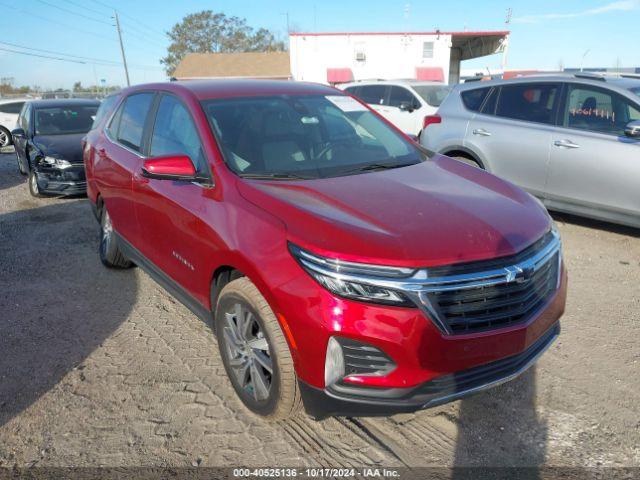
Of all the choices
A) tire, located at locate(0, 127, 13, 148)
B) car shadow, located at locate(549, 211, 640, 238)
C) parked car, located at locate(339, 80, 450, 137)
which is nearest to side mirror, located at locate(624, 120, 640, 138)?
car shadow, located at locate(549, 211, 640, 238)

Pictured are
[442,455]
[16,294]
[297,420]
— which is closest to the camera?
[442,455]

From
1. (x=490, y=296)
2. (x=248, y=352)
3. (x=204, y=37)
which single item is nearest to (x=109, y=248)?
(x=248, y=352)

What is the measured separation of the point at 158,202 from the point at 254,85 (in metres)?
1.18

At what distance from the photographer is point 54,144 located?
324 inches

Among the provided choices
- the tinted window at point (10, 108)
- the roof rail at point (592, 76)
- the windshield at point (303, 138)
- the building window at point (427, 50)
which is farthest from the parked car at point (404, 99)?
the building window at point (427, 50)

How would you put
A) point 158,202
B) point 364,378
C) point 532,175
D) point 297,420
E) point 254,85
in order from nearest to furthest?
point 364,378 < point 297,420 < point 158,202 < point 254,85 < point 532,175

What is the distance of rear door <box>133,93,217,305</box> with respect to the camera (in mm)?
2906

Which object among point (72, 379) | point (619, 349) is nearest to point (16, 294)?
point (72, 379)

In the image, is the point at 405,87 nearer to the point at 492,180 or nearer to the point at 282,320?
the point at 492,180

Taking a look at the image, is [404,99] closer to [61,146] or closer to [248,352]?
[61,146]

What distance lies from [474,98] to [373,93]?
19.9 ft

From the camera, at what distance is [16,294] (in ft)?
14.8

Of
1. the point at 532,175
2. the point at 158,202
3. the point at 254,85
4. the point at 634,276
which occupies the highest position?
the point at 254,85

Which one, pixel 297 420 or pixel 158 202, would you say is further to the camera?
pixel 158 202
